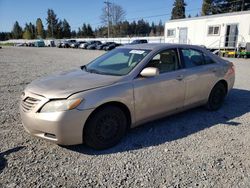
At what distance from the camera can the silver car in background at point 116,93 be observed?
120 inches

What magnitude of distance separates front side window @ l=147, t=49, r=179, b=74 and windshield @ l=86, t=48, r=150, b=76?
21cm

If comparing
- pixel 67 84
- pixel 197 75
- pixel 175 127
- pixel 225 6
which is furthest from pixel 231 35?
pixel 225 6

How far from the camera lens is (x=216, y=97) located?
513 centimetres

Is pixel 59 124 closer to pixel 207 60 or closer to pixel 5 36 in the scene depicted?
pixel 207 60

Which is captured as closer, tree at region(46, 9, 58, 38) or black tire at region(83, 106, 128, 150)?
black tire at region(83, 106, 128, 150)

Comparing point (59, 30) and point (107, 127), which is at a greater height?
point (59, 30)

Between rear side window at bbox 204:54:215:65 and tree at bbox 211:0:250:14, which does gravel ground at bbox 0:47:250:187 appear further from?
tree at bbox 211:0:250:14

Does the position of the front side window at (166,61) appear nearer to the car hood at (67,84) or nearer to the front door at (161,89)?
the front door at (161,89)

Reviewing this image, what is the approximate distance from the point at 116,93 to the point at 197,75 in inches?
77.3

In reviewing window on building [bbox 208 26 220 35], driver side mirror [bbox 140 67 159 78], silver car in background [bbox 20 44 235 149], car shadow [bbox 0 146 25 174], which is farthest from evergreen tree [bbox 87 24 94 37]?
car shadow [bbox 0 146 25 174]

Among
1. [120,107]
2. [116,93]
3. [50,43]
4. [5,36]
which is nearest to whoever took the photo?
[116,93]

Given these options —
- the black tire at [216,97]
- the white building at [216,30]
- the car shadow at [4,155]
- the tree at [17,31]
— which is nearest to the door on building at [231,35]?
the white building at [216,30]

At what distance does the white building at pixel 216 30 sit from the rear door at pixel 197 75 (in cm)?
1898

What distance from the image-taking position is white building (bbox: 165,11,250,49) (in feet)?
69.2
